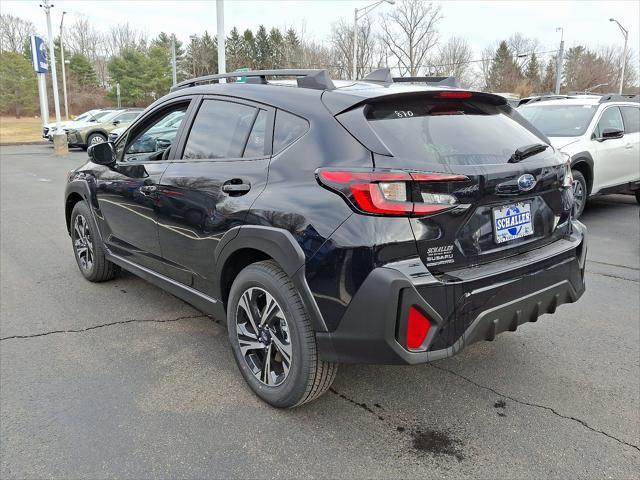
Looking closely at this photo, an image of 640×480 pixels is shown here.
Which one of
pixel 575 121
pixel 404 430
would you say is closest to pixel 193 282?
pixel 404 430

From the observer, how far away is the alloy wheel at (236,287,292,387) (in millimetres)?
2836

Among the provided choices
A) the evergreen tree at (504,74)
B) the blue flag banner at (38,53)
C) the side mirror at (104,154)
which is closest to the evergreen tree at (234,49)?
the evergreen tree at (504,74)

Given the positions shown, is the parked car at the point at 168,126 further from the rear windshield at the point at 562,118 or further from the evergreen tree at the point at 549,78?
the evergreen tree at the point at 549,78

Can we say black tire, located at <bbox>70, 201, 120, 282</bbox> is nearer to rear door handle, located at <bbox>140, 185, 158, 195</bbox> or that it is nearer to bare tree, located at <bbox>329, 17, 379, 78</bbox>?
rear door handle, located at <bbox>140, 185, 158, 195</bbox>

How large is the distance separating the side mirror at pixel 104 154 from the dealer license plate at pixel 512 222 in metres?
3.08

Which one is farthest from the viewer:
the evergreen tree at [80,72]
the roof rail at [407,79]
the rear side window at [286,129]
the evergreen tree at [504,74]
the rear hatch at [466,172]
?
the evergreen tree at [80,72]

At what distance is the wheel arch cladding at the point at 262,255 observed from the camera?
257cm

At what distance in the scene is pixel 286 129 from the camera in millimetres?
2846

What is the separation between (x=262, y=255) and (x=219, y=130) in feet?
3.00

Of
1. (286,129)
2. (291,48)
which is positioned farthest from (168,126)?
(291,48)

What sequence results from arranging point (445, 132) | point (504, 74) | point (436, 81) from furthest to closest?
point (504, 74)
point (436, 81)
point (445, 132)

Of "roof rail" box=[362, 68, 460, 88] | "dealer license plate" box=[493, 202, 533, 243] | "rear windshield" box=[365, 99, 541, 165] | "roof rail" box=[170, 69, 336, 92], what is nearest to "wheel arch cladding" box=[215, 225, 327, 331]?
"rear windshield" box=[365, 99, 541, 165]

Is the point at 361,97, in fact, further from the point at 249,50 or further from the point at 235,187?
the point at 249,50

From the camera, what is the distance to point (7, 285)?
16.3 ft
